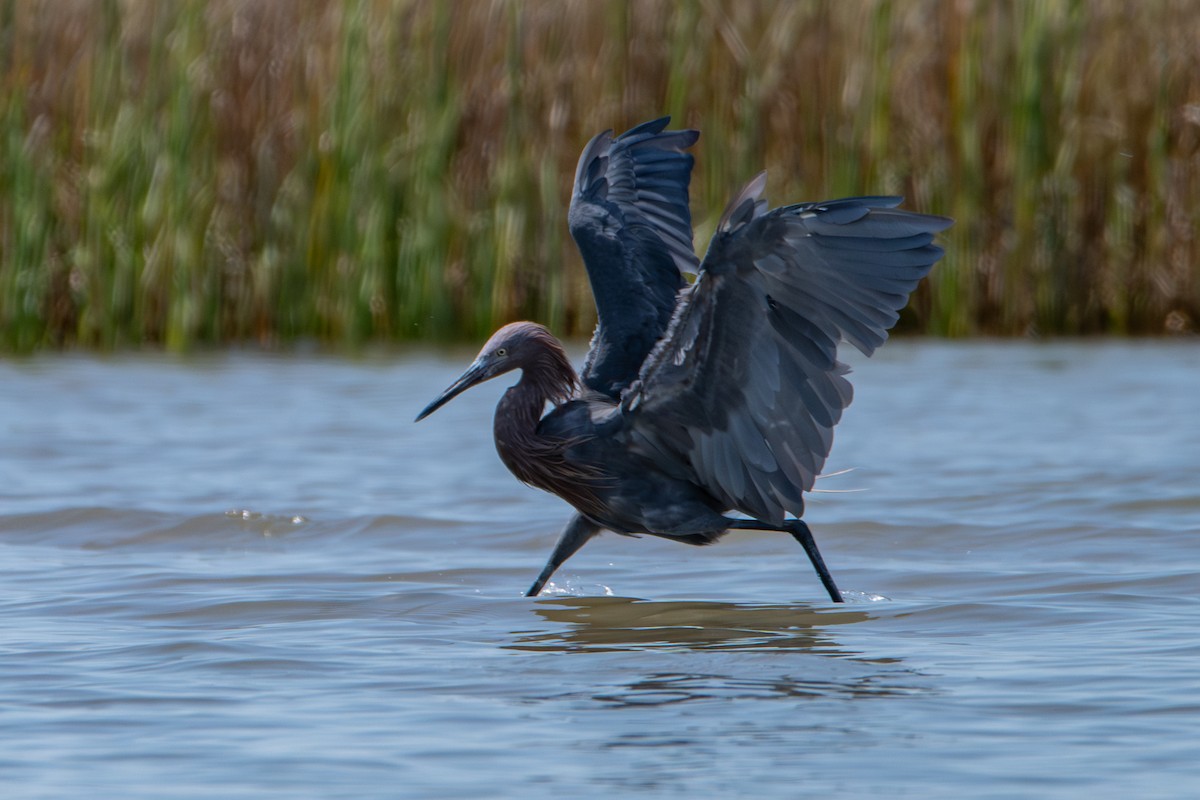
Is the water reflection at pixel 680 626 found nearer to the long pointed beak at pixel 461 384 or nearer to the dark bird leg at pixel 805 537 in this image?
the dark bird leg at pixel 805 537

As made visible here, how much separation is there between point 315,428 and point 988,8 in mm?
3812

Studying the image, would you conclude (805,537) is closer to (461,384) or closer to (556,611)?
(556,611)

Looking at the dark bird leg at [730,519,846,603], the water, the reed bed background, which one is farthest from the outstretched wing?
the reed bed background

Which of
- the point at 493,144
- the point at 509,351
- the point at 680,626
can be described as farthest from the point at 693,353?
the point at 493,144

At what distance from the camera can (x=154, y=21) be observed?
827 cm

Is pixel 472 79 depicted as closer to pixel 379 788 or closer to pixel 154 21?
pixel 154 21

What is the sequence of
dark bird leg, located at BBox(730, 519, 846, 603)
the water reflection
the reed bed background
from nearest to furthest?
the water reflection, dark bird leg, located at BBox(730, 519, 846, 603), the reed bed background

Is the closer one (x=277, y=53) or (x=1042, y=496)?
(x=1042, y=496)

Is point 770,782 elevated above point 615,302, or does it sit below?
below

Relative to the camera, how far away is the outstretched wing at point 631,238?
4.72m

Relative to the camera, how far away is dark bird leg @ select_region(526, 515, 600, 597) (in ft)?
15.3

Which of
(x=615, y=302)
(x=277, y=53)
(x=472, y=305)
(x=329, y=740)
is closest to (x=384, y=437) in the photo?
(x=472, y=305)

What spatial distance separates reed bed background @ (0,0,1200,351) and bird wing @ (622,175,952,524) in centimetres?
428

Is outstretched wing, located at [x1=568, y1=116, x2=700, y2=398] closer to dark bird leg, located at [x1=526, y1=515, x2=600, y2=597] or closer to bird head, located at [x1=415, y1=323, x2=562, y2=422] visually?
bird head, located at [x1=415, y1=323, x2=562, y2=422]
